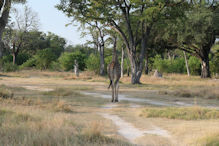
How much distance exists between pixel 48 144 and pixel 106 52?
53.9 meters

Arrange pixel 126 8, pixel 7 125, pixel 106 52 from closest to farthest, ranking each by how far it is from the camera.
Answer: pixel 7 125
pixel 126 8
pixel 106 52

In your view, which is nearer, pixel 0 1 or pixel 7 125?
pixel 7 125

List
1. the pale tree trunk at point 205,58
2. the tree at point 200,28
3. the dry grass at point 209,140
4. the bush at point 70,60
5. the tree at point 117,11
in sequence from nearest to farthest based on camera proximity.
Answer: the dry grass at point 209,140 < the tree at point 117,11 < the tree at point 200,28 < the pale tree trunk at point 205,58 < the bush at point 70,60

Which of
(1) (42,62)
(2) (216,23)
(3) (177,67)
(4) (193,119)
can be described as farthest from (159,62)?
(4) (193,119)

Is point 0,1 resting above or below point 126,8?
below

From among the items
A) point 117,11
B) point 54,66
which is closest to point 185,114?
→ point 117,11

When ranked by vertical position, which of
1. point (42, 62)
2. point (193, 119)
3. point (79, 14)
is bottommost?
point (193, 119)

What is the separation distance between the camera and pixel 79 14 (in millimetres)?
24375

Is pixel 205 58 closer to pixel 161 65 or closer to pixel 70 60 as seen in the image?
pixel 161 65

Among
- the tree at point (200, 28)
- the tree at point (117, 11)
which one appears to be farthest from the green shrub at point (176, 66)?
the tree at point (117, 11)

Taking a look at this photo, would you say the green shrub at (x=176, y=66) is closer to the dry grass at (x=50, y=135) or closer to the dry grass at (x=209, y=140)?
the dry grass at (x=50, y=135)

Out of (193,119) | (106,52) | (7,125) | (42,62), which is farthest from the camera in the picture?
(106,52)

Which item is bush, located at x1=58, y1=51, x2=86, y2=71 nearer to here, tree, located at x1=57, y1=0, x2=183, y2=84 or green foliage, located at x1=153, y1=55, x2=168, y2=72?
green foliage, located at x1=153, y1=55, x2=168, y2=72

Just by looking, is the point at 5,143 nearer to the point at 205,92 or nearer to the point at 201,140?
the point at 201,140
